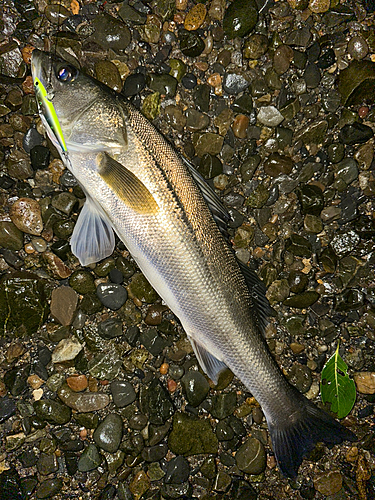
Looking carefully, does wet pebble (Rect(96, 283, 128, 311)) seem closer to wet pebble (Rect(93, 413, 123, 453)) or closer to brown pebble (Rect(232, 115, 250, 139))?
wet pebble (Rect(93, 413, 123, 453))

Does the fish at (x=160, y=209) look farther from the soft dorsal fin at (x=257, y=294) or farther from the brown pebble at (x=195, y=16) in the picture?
the brown pebble at (x=195, y=16)

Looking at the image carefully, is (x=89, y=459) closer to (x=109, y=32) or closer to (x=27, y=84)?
(x=27, y=84)

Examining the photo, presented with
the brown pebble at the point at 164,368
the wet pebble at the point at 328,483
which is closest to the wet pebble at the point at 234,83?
the brown pebble at the point at 164,368

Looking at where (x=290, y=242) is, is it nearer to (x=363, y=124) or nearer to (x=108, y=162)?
(x=363, y=124)

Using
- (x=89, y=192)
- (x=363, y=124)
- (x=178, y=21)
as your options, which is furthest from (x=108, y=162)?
(x=363, y=124)

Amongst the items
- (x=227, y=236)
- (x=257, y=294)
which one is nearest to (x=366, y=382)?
(x=257, y=294)

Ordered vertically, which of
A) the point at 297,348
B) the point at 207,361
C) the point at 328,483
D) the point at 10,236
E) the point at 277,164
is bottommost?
the point at 328,483
